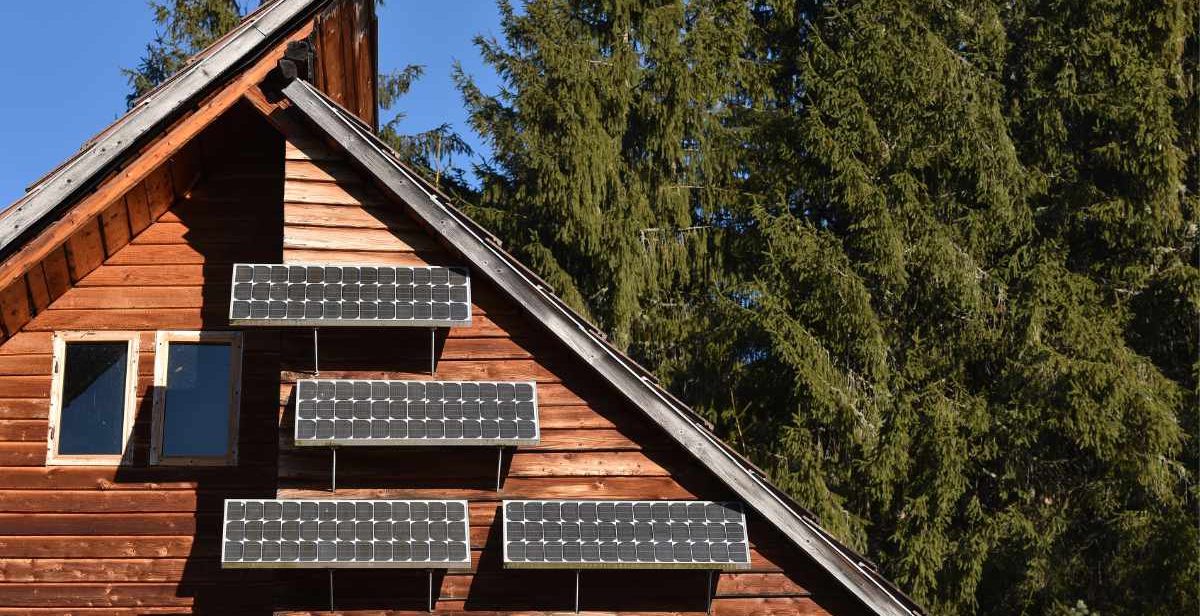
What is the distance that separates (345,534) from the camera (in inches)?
397

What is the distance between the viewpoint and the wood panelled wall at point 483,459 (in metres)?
10.5

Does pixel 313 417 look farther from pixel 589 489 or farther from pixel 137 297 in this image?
pixel 137 297

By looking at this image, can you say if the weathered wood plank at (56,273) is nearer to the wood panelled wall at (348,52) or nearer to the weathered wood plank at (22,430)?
the weathered wood plank at (22,430)

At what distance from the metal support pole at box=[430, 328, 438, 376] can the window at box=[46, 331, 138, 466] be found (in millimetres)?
2693

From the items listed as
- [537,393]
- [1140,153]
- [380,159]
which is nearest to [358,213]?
[380,159]

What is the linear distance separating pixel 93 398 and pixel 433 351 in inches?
123

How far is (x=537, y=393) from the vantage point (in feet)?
35.5

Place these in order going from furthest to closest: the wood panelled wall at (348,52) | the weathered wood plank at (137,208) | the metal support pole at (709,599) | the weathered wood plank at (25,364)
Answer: the wood panelled wall at (348,52), the weathered wood plank at (25,364), the weathered wood plank at (137,208), the metal support pole at (709,599)

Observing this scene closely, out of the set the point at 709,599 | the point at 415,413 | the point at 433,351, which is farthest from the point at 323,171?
the point at 709,599

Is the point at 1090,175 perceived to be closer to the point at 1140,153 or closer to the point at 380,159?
the point at 1140,153

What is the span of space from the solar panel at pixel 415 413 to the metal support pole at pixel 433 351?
29cm

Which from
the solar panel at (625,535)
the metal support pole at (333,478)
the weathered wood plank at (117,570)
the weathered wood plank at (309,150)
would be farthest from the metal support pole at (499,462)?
the weathered wood plank at (309,150)

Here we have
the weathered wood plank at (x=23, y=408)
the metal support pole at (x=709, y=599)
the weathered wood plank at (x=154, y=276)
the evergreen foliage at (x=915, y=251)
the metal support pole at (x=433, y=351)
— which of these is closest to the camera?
the metal support pole at (x=709, y=599)

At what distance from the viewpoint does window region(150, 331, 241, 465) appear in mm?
11336
